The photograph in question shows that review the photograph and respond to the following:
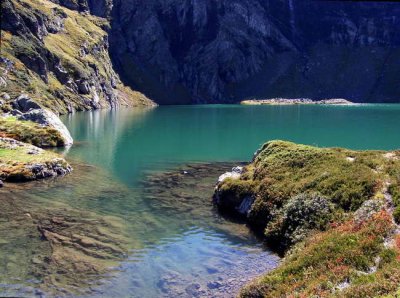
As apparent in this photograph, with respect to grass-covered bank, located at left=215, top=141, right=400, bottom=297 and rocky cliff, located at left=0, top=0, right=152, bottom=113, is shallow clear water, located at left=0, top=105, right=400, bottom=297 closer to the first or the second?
grass-covered bank, located at left=215, top=141, right=400, bottom=297

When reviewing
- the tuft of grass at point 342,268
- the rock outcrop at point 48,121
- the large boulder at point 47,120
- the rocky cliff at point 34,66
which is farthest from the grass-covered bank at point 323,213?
the rocky cliff at point 34,66

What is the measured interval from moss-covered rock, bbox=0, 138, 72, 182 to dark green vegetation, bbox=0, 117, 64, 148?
52.4ft

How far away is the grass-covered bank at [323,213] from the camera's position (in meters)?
17.9

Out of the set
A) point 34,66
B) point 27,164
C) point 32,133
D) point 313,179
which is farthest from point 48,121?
point 34,66

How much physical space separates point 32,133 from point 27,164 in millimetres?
27350

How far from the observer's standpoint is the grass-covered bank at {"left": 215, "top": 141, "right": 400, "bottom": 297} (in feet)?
58.6

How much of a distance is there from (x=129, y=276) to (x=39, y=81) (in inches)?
6057

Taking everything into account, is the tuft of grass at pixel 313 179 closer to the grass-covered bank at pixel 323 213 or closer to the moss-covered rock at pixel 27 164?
the grass-covered bank at pixel 323 213

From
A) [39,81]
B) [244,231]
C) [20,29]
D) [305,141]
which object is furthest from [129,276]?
[20,29]

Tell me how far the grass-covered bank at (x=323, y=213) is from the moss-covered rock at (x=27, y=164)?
1998 cm

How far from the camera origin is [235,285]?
21531mm

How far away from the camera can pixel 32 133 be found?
71625 mm

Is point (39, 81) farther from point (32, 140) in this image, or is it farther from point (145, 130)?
point (32, 140)

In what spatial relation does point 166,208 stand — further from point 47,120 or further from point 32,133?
point 47,120
